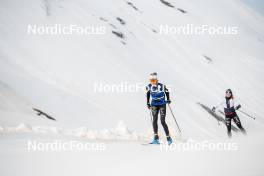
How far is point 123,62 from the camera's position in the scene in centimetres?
2912

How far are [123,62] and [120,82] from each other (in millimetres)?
3791

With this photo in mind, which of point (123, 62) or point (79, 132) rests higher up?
point (123, 62)

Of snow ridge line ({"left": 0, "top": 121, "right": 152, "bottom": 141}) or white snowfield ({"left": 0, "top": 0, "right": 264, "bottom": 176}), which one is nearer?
white snowfield ({"left": 0, "top": 0, "right": 264, "bottom": 176})

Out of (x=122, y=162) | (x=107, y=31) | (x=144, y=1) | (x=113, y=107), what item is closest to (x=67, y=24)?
(x=107, y=31)

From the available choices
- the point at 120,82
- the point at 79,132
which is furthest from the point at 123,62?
the point at 79,132

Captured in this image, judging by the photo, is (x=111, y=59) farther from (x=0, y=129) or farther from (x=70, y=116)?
(x=0, y=129)

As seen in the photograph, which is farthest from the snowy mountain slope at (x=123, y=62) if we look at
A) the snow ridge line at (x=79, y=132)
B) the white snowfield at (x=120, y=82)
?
the snow ridge line at (x=79, y=132)

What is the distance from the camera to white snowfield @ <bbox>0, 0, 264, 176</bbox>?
24.4 ft

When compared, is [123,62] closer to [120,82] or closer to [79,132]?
[120,82]

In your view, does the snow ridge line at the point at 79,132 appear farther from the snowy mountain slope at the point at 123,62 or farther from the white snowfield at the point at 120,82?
the snowy mountain slope at the point at 123,62

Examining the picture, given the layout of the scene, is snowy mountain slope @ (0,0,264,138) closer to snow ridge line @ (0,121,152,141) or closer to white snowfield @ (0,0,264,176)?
white snowfield @ (0,0,264,176)

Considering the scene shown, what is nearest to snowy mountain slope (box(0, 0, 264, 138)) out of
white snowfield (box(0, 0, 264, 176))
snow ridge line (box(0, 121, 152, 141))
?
white snowfield (box(0, 0, 264, 176))

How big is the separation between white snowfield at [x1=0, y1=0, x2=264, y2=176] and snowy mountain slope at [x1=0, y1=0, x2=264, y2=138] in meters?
0.11

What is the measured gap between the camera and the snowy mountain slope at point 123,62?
66.3ft
